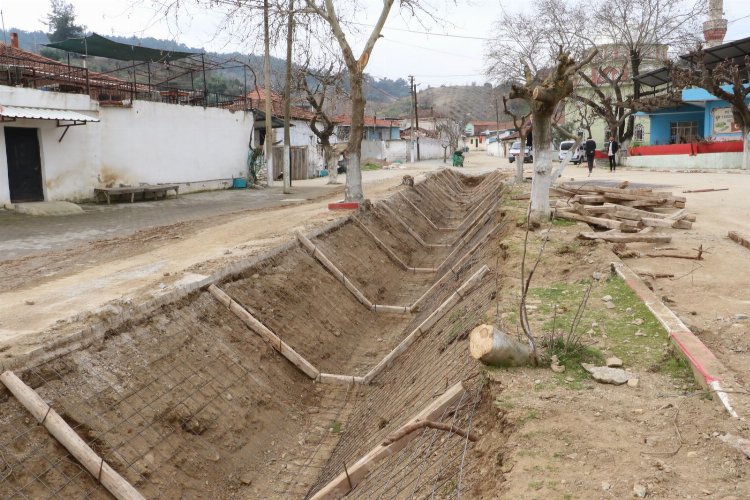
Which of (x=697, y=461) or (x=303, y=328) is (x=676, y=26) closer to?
(x=303, y=328)

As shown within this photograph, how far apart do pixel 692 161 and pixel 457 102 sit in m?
95.9

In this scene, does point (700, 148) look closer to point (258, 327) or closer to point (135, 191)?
point (135, 191)

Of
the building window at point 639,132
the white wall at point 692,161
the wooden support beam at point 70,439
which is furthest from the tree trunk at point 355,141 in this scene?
the building window at point 639,132

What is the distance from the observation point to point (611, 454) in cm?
347

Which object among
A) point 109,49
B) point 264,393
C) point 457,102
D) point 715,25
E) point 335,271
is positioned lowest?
point 264,393

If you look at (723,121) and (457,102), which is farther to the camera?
(457,102)

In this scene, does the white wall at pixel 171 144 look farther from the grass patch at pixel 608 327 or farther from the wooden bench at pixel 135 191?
the grass patch at pixel 608 327

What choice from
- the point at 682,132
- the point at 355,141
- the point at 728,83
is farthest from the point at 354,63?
the point at 682,132

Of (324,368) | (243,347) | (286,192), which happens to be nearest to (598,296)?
(324,368)

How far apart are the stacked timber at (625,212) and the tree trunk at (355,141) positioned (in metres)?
4.77

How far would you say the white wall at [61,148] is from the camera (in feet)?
53.3

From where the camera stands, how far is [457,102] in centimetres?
12294

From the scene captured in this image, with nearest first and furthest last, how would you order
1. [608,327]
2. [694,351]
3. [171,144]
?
1. [694,351]
2. [608,327]
3. [171,144]

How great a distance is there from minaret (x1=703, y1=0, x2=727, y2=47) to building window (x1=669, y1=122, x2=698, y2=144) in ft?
15.2
